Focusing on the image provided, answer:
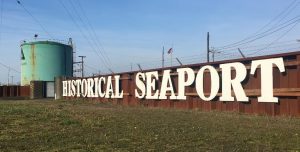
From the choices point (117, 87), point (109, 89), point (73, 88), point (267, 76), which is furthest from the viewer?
point (73, 88)

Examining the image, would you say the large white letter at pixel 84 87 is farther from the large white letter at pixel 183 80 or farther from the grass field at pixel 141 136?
the grass field at pixel 141 136

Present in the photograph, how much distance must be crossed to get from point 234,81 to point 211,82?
75.9 inches

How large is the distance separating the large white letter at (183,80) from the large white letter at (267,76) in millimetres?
5762

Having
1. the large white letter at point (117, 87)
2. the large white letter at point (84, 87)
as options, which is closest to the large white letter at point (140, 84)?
the large white letter at point (117, 87)

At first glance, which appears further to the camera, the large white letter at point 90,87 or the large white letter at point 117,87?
the large white letter at point 90,87

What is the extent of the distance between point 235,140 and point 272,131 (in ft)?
7.14

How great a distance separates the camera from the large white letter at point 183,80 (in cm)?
2540

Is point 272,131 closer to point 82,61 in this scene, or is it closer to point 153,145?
point 153,145

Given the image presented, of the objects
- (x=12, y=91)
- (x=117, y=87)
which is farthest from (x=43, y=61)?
(x=117, y=87)

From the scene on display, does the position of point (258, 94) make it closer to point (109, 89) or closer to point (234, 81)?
point (234, 81)

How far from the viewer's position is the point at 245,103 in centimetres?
2092

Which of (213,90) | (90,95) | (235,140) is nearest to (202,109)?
(213,90)

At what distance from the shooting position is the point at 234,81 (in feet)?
70.6

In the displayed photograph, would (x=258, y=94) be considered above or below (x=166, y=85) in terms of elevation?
below
